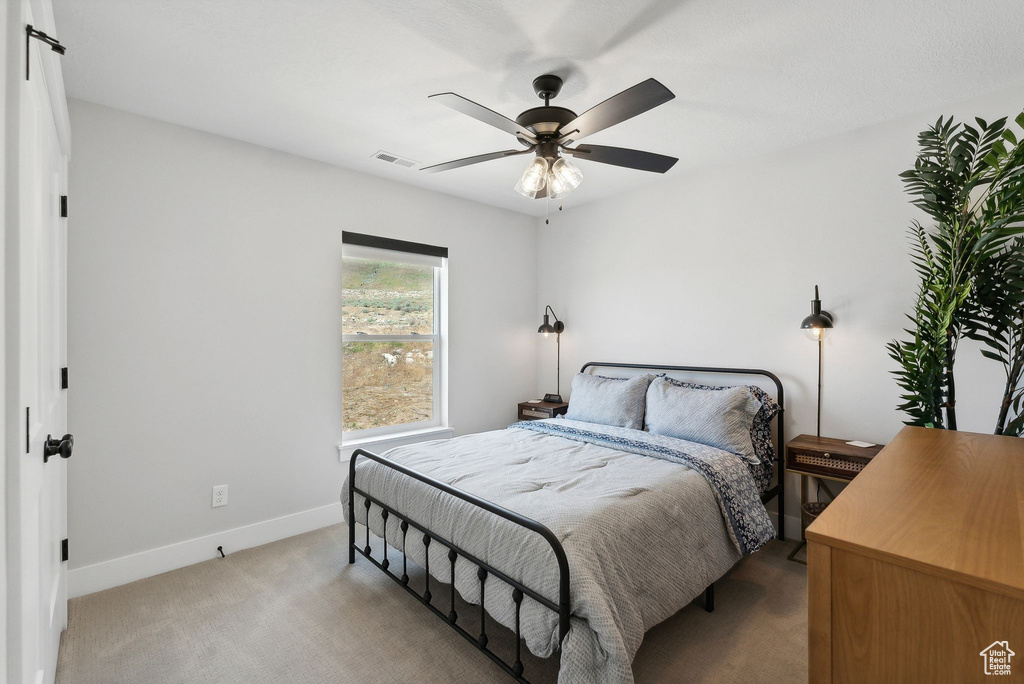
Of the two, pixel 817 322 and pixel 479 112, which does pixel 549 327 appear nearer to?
pixel 817 322

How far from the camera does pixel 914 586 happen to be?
67 cm

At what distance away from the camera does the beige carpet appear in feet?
6.31

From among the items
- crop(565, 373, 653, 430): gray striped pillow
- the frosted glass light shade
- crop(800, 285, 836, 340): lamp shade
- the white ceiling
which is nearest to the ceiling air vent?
the white ceiling

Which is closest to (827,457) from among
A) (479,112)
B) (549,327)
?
(549,327)

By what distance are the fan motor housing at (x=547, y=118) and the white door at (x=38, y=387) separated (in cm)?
159

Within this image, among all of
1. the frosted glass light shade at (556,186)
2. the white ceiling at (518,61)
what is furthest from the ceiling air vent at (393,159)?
the frosted glass light shade at (556,186)

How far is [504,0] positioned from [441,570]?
234 centimetres

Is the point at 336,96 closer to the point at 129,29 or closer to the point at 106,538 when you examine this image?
the point at 129,29

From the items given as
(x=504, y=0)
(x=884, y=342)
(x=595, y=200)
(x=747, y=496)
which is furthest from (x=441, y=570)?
(x=595, y=200)

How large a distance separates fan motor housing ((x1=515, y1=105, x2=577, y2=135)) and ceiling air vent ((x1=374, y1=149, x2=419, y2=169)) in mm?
1478

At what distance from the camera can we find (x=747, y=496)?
8.29 ft

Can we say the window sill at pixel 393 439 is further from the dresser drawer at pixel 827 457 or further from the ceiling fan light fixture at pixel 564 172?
the dresser drawer at pixel 827 457

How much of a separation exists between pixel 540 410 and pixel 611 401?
99 cm

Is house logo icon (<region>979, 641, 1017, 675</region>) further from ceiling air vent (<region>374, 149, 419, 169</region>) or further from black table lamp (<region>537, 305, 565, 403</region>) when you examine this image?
black table lamp (<region>537, 305, 565, 403</region>)
